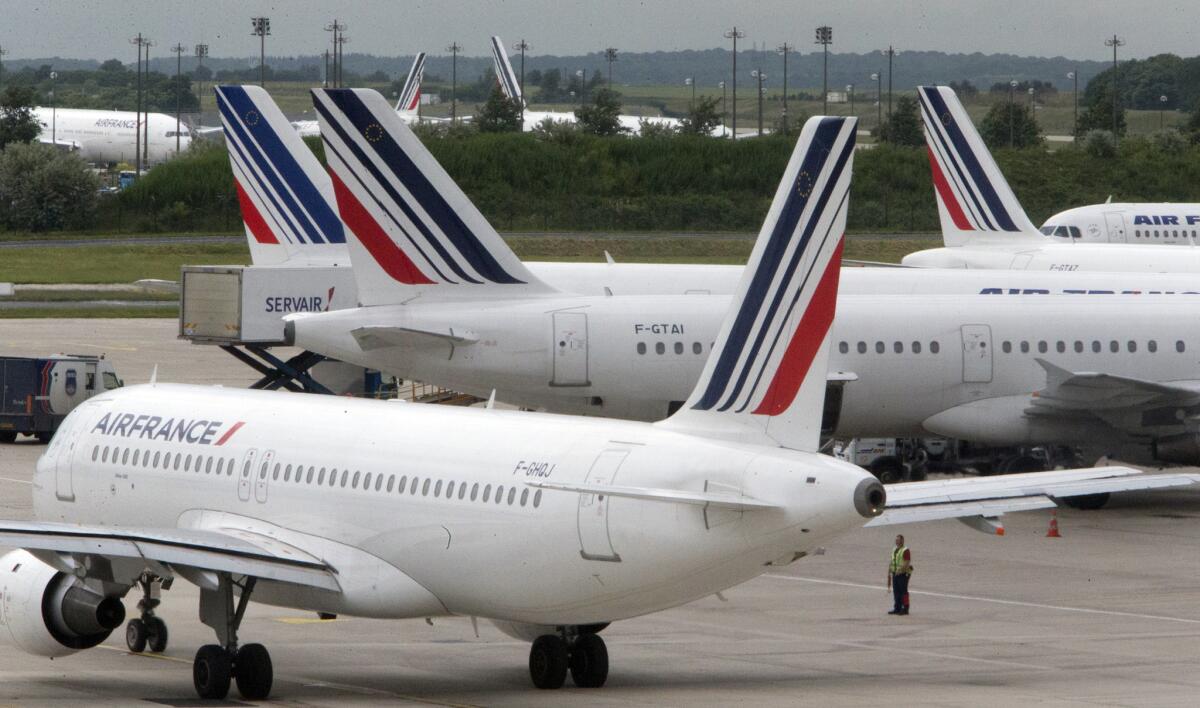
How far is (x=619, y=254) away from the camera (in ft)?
342

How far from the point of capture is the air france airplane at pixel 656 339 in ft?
110

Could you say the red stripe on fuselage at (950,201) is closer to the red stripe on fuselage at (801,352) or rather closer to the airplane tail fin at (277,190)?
the airplane tail fin at (277,190)

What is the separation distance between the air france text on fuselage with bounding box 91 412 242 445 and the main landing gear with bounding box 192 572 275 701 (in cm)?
290

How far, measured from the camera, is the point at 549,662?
2131cm

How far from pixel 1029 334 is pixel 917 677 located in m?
17.2

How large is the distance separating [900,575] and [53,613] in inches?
476

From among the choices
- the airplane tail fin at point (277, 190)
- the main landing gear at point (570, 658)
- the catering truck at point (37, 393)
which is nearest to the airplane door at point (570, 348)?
the airplane tail fin at point (277, 190)

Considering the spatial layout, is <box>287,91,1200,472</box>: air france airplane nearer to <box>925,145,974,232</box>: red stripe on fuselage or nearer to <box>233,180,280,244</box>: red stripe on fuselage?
<box>233,180,280,244</box>: red stripe on fuselage

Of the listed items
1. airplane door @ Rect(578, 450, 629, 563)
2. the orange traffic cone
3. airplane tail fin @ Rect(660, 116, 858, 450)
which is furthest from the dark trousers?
the orange traffic cone

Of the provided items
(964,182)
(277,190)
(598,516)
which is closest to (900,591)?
(598,516)

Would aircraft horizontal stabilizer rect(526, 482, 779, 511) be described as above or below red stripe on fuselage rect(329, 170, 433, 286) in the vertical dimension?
below

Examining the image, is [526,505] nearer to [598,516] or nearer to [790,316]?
[598,516]

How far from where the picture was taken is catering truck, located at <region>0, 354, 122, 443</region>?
47156 millimetres

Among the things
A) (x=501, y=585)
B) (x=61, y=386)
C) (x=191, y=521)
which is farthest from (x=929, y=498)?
(x=61, y=386)
